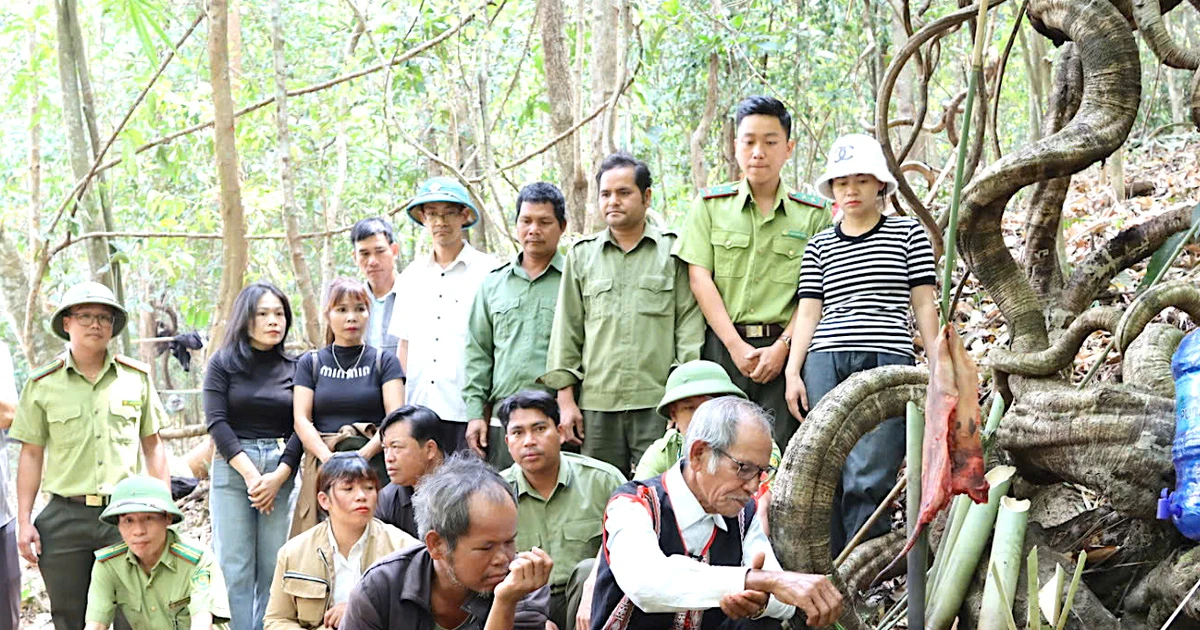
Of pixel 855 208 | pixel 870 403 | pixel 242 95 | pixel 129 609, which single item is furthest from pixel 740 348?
pixel 242 95

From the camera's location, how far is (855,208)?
13.5 feet

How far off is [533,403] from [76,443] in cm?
203

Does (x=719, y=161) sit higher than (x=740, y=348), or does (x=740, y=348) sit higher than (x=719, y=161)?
(x=719, y=161)

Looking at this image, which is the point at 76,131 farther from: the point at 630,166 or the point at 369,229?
the point at 630,166

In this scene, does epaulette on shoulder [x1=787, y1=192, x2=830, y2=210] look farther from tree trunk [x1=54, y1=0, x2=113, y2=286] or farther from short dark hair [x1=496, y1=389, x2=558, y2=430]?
tree trunk [x1=54, y1=0, x2=113, y2=286]

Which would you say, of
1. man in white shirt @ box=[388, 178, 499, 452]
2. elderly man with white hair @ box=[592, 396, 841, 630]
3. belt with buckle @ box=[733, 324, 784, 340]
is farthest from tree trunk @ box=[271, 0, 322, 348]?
elderly man with white hair @ box=[592, 396, 841, 630]

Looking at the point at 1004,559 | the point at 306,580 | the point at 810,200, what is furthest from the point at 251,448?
the point at 1004,559

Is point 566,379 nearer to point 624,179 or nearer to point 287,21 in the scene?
point 624,179

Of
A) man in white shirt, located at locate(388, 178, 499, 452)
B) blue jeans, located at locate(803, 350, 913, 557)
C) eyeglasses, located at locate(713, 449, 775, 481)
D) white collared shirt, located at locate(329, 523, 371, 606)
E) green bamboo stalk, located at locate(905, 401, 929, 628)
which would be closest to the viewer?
green bamboo stalk, located at locate(905, 401, 929, 628)

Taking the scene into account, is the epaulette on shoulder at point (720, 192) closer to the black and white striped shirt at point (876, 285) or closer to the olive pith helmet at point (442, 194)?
the black and white striped shirt at point (876, 285)

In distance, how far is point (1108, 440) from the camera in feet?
11.1

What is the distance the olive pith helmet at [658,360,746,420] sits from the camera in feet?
12.2

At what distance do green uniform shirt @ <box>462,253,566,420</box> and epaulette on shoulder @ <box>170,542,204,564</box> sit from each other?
1.17 m

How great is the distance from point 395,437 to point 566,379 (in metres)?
0.70
